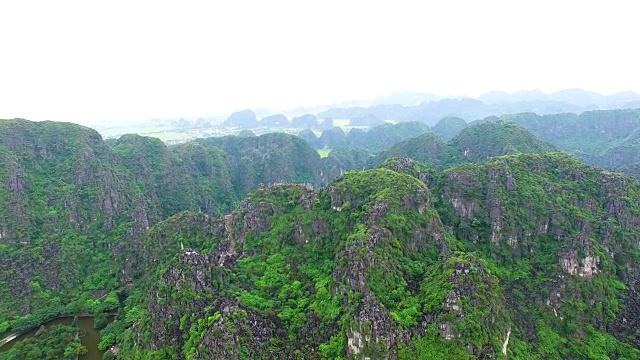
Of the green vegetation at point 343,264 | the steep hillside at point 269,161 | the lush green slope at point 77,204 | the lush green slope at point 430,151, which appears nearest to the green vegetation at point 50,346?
the green vegetation at point 343,264

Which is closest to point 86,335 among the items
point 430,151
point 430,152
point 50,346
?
point 50,346

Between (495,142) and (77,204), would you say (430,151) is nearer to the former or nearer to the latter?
(495,142)

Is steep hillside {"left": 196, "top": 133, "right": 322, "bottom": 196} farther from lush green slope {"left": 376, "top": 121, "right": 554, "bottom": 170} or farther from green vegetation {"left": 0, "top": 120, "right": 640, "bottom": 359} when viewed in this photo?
green vegetation {"left": 0, "top": 120, "right": 640, "bottom": 359}

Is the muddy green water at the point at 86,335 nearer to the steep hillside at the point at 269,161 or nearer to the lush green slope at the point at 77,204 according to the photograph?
the lush green slope at the point at 77,204

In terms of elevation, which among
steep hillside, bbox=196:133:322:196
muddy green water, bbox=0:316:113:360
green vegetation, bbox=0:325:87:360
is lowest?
muddy green water, bbox=0:316:113:360

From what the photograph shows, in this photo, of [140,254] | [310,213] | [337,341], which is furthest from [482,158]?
[140,254]

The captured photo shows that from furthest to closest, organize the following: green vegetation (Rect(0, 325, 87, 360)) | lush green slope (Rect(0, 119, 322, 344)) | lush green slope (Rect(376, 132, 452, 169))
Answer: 1. lush green slope (Rect(376, 132, 452, 169))
2. lush green slope (Rect(0, 119, 322, 344))
3. green vegetation (Rect(0, 325, 87, 360))

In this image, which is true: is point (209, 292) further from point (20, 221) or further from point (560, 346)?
point (20, 221)

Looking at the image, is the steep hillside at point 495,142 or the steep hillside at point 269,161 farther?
the steep hillside at point 269,161

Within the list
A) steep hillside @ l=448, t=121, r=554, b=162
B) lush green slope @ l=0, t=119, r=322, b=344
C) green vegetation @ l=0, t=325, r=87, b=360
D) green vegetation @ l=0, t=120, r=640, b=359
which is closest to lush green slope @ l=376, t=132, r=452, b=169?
steep hillside @ l=448, t=121, r=554, b=162
